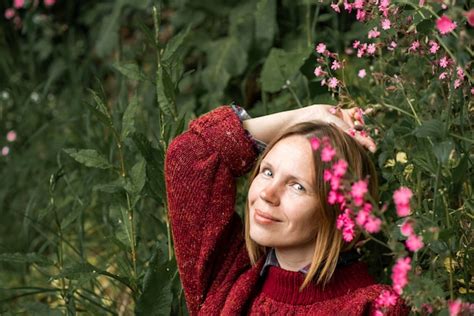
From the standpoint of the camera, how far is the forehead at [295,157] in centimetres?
179

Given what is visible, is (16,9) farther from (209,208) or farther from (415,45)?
(415,45)

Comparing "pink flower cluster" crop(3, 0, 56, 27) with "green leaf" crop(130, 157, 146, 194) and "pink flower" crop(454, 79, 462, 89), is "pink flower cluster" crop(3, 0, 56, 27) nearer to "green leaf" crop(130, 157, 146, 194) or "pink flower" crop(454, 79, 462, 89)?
"green leaf" crop(130, 157, 146, 194)

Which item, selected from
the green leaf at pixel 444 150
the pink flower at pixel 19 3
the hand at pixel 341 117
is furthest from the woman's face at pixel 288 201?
the pink flower at pixel 19 3

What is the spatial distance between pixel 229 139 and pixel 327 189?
316 mm

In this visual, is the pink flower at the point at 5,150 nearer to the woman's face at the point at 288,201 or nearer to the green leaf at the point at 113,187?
the green leaf at the point at 113,187

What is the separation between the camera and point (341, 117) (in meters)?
1.98

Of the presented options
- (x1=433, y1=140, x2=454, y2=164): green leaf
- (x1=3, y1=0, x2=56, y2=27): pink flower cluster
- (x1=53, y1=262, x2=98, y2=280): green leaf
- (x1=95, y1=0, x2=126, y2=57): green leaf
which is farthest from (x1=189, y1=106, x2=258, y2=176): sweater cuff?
(x1=3, y1=0, x2=56, y2=27): pink flower cluster

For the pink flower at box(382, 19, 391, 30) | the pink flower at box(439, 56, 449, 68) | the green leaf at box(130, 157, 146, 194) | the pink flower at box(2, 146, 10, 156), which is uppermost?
the pink flower at box(382, 19, 391, 30)

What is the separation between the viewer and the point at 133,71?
86.5 inches

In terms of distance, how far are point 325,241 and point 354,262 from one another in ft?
0.37

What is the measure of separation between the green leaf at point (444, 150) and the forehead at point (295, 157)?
1.27 feet

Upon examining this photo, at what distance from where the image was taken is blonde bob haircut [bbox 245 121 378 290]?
A: 1.79 meters

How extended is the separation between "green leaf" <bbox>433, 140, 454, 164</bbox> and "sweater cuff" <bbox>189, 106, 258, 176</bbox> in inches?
25.0

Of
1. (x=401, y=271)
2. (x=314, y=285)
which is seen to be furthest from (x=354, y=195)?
(x=314, y=285)
